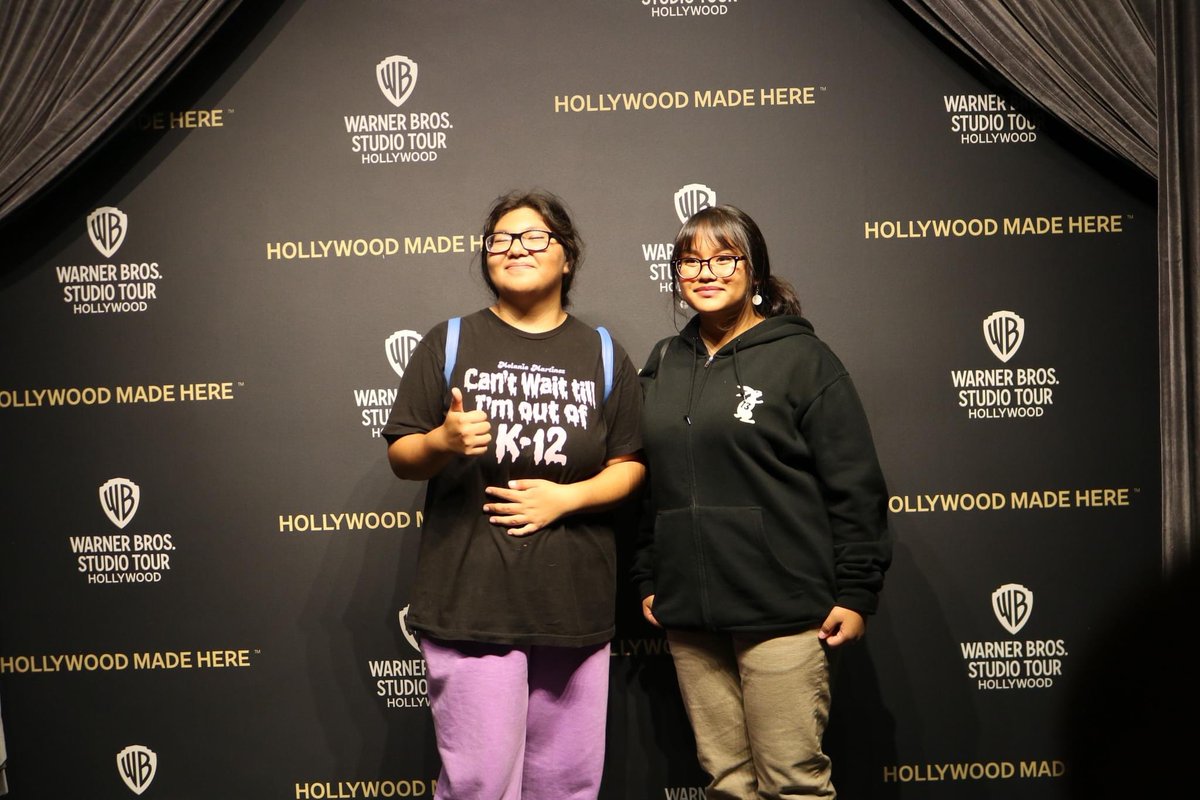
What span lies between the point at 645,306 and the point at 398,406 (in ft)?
2.98

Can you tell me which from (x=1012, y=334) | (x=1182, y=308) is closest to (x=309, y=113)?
(x=1012, y=334)

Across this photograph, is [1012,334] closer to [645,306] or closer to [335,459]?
[645,306]

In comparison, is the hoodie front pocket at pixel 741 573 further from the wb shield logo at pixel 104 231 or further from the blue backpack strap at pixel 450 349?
the wb shield logo at pixel 104 231

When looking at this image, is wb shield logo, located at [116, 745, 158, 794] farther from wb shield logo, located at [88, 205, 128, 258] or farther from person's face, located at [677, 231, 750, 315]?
person's face, located at [677, 231, 750, 315]

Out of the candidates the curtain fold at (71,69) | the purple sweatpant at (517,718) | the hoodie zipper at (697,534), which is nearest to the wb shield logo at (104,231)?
the curtain fold at (71,69)

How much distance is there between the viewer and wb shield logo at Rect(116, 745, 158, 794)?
2.98 m

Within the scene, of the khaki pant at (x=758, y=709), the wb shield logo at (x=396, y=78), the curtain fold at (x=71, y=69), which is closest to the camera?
the khaki pant at (x=758, y=709)

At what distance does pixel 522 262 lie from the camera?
2352mm

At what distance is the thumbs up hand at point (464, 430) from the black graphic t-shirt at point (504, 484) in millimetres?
164

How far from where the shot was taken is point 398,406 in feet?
7.54

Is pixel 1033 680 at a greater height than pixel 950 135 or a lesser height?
lesser

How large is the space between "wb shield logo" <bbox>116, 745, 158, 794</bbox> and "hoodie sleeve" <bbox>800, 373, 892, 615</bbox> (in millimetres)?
2078

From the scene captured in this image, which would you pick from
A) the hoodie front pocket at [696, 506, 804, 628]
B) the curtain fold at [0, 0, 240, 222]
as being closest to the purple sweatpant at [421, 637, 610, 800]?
the hoodie front pocket at [696, 506, 804, 628]

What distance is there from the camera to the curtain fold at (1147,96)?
2.64 m
